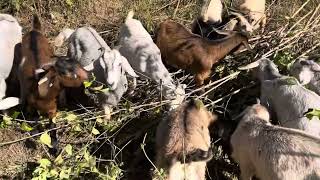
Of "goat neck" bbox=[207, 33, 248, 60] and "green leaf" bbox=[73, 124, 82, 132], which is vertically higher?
"goat neck" bbox=[207, 33, 248, 60]

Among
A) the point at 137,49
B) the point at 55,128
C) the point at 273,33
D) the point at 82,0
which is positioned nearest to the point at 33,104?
the point at 55,128

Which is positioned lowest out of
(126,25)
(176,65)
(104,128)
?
(104,128)

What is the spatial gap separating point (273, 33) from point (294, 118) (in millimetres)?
1747

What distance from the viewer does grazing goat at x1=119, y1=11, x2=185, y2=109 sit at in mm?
7234

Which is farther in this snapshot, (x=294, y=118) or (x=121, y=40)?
(x=121, y=40)

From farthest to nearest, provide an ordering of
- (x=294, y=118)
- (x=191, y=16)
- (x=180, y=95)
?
(x=191, y=16)
(x=180, y=95)
(x=294, y=118)

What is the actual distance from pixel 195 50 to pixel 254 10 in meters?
1.65

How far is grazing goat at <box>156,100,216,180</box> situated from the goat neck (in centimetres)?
117

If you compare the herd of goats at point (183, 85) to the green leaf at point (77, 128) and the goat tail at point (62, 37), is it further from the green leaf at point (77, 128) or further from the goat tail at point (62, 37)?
the green leaf at point (77, 128)

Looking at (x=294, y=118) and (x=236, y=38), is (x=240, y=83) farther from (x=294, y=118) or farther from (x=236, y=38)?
(x=294, y=118)

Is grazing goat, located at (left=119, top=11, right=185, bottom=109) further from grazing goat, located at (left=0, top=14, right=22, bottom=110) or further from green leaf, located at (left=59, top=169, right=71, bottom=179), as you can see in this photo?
green leaf, located at (left=59, top=169, right=71, bottom=179)

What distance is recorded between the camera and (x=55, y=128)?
6836mm

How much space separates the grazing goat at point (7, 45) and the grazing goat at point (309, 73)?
11.1 ft

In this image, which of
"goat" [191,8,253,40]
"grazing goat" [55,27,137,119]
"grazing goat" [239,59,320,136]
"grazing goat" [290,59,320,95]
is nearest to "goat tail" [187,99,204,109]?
"grazing goat" [55,27,137,119]
